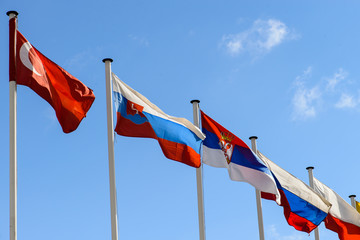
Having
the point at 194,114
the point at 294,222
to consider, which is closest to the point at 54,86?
the point at 194,114

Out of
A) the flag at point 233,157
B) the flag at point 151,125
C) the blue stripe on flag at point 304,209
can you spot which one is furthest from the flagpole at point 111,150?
the blue stripe on flag at point 304,209

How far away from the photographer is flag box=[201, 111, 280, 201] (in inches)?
886

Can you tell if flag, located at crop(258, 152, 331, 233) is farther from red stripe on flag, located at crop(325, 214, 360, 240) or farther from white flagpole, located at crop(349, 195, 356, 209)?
white flagpole, located at crop(349, 195, 356, 209)

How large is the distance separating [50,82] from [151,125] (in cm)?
352

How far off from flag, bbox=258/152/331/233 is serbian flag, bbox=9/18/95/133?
400 inches

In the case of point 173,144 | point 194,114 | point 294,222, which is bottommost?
point 294,222

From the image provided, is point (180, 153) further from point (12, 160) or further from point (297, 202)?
point (297, 202)

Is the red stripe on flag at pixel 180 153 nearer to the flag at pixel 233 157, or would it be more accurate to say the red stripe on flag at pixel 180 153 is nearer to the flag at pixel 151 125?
the flag at pixel 151 125

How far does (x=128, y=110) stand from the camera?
19391mm

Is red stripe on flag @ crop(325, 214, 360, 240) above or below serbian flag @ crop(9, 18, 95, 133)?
below

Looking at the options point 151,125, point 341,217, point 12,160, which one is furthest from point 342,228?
point 12,160

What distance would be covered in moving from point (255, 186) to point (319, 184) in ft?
25.1

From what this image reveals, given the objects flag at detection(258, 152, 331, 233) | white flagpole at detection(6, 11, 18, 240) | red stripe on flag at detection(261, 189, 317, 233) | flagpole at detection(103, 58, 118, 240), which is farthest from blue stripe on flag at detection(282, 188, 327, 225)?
white flagpole at detection(6, 11, 18, 240)

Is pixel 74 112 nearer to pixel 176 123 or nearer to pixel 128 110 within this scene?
pixel 128 110
